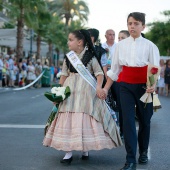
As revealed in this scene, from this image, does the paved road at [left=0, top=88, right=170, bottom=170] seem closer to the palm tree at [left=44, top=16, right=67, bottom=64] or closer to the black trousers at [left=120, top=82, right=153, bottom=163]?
the black trousers at [left=120, top=82, right=153, bottom=163]

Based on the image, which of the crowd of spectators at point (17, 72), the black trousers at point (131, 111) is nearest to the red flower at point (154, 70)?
the black trousers at point (131, 111)

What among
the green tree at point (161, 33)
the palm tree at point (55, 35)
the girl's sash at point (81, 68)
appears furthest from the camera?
the green tree at point (161, 33)

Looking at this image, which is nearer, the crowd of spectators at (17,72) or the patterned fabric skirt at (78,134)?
the patterned fabric skirt at (78,134)

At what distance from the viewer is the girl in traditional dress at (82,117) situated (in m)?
5.67

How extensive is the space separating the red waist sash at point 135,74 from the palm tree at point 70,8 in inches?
1917

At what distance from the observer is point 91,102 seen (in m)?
5.84

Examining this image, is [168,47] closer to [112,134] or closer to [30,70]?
[30,70]

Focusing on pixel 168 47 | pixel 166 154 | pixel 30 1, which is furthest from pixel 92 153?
pixel 168 47

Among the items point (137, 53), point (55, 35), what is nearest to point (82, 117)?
point (137, 53)

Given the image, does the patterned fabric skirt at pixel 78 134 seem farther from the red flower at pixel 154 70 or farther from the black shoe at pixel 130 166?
the red flower at pixel 154 70

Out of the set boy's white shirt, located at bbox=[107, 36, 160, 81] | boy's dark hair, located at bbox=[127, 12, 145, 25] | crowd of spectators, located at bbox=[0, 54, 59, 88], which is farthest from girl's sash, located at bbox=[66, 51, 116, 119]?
crowd of spectators, located at bbox=[0, 54, 59, 88]

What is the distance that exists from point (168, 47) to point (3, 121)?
67490 millimetres

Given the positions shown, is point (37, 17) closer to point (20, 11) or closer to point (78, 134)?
point (20, 11)

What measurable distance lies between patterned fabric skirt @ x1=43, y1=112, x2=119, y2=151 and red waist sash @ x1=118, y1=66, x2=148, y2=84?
2.25ft
